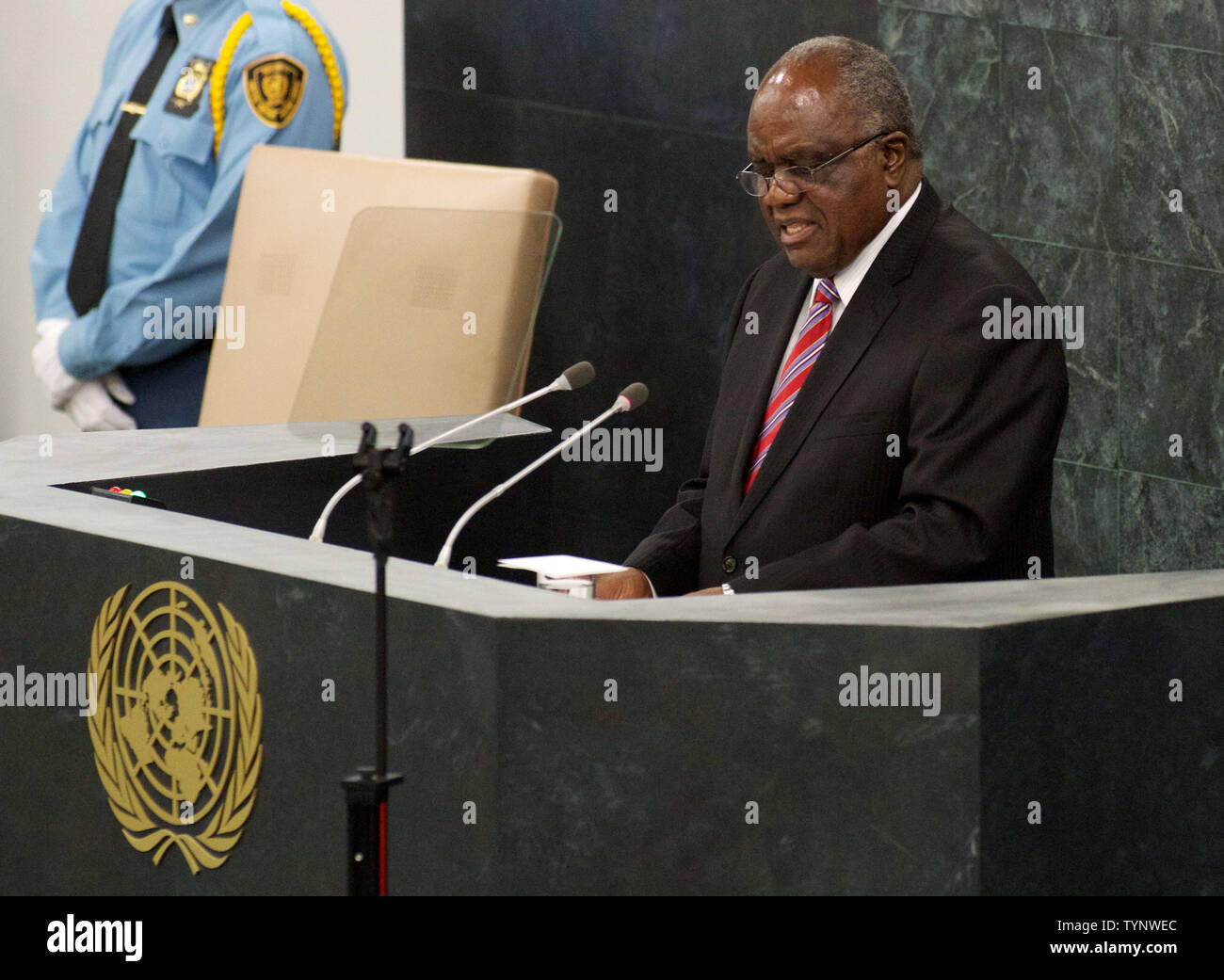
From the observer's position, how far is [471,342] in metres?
4.06

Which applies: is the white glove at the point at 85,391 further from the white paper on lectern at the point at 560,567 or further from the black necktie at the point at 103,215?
the white paper on lectern at the point at 560,567

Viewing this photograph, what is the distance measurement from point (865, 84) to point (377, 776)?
125 centimetres

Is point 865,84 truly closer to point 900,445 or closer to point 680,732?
point 900,445

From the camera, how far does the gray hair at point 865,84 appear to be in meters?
2.69

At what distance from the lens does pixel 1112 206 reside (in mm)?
4129

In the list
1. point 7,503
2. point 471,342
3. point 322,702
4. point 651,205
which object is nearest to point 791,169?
point 322,702

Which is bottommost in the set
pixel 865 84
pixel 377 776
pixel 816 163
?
pixel 377 776

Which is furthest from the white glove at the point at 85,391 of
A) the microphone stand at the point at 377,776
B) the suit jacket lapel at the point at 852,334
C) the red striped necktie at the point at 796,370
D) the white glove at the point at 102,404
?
the microphone stand at the point at 377,776

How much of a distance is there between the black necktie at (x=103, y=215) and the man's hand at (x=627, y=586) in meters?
2.40

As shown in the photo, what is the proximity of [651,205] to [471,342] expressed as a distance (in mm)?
1540

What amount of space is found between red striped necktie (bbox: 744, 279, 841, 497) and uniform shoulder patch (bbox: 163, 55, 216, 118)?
2.30m

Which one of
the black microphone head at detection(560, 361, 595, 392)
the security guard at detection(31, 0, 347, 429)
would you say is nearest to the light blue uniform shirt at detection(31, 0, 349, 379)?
the security guard at detection(31, 0, 347, 429)

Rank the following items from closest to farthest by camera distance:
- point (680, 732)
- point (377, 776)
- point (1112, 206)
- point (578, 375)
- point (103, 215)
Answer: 1. point (377, 776)
2. point (680, 732)
3. point (578, 375)
4. point (1112, 206)
5. point (103, 215)

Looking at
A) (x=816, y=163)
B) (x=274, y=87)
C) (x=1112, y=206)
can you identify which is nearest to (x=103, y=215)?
(x=274, y=87)
